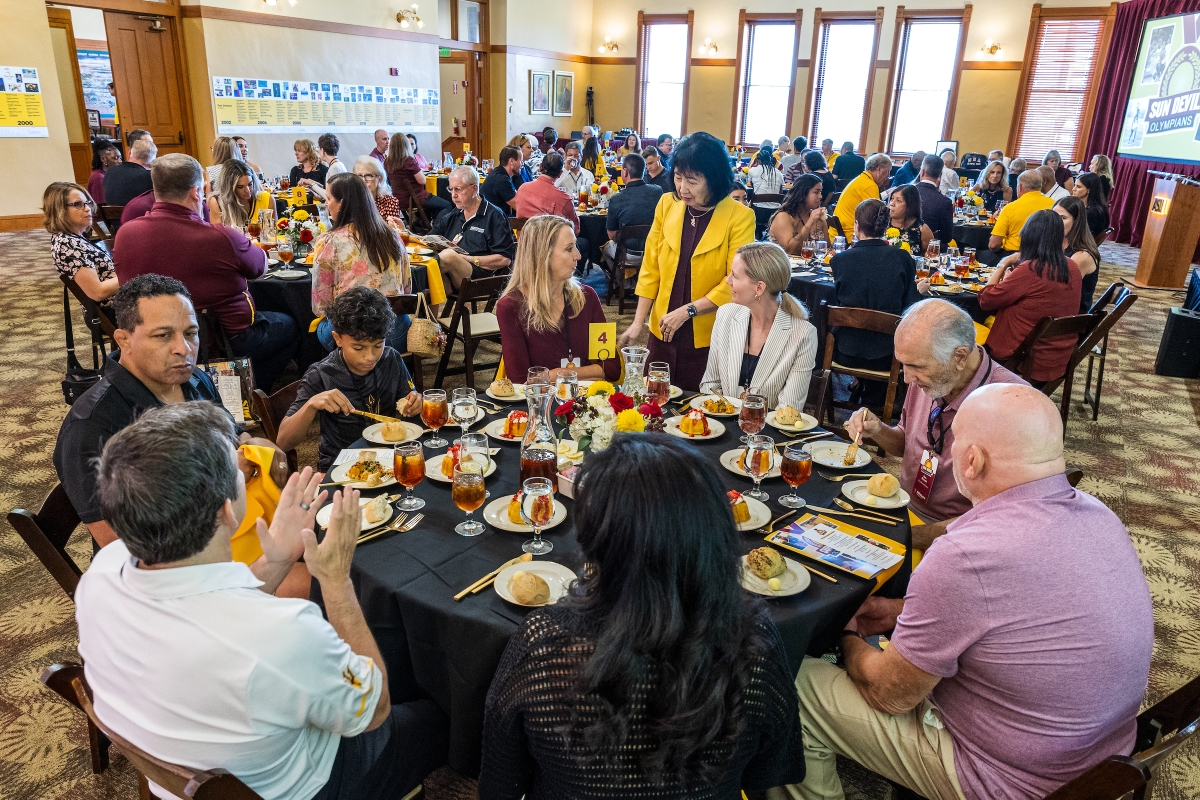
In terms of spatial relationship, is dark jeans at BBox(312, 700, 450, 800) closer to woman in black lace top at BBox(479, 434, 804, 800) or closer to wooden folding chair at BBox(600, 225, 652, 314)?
woman in black lace top at BBox(479, 434, 804, 800)

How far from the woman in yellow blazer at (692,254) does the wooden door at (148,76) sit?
953 cm

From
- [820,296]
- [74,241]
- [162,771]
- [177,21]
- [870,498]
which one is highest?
[177,21]

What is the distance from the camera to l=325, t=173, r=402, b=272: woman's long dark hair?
13.4 feet

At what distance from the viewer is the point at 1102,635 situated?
144 centimetres

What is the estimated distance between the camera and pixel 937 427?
258cm

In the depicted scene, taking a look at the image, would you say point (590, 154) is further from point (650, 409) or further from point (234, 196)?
point (650, 409)

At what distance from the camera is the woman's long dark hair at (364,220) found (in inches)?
161

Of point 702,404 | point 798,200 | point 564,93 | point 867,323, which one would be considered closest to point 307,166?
point 798,200

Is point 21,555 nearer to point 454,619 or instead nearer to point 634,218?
point 454,619

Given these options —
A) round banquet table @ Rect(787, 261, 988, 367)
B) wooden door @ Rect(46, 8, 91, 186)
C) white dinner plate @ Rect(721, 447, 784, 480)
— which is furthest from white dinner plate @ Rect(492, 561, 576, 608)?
wooden door @ Rect(46, 8, 91, 186)

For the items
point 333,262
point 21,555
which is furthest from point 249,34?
point 21,555

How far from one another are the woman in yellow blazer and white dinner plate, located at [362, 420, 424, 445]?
56.7 inches

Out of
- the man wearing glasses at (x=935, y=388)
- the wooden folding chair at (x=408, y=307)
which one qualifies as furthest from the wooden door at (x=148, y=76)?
the man wearing glasses at (x=935, y=388)

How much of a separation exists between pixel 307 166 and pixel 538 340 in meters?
6.45
